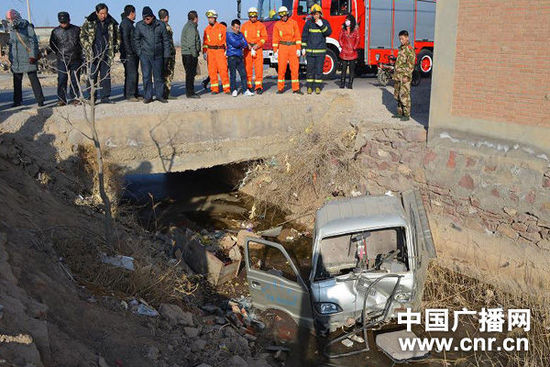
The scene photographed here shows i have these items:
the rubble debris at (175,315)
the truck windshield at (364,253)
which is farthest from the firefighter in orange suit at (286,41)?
the rubble debris at (175,315)

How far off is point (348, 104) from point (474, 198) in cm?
428

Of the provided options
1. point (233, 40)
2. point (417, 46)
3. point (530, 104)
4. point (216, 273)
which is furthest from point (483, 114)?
point (417, 46)

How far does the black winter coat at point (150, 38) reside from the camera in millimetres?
9961

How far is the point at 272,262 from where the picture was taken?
8984 mm

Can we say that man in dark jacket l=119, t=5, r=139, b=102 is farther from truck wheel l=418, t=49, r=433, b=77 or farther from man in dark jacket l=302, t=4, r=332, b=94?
truck wheel l=418, t=49, r=433, b=77

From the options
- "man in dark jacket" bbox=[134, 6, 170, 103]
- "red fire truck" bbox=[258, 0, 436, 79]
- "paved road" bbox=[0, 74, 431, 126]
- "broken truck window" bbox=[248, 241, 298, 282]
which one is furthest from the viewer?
"red fire truck" bbox=[258, 0, 436, 79]

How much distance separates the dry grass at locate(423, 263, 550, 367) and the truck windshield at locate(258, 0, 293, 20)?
9656 millimetres

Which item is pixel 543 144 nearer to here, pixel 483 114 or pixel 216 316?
pixel 483 114

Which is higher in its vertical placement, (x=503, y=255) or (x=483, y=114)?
(x=483, y=114)

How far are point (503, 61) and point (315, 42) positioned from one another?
193 inches

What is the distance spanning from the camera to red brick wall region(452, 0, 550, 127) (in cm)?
725

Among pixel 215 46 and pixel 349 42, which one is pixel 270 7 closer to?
pixel 349 42

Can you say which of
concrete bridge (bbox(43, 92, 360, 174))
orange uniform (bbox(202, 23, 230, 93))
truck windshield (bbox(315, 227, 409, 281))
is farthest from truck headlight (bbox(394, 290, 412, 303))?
orange uniform (bbox(202, 23, 230, 93))

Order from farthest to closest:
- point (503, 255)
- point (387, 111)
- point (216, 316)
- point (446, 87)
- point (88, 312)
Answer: point (387, 111), point (446, 87), point (503, 255), point (216, 316), point (88, 312)
